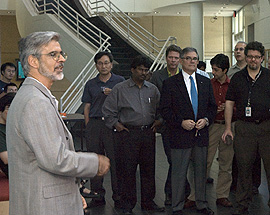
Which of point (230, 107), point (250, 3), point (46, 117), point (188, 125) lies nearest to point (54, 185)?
point (46, 117)

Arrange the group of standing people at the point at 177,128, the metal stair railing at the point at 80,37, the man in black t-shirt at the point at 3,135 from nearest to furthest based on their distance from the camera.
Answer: the man in black t-shirt at the point at 3,135, the group of standing people at the point at 177,128, the metal stair railing at the point at 80,37

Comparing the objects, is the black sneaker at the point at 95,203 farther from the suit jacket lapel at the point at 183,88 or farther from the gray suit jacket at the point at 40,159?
the gray suit jacket at the point at 40,159

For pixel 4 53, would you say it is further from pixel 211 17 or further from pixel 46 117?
pixel 46 117

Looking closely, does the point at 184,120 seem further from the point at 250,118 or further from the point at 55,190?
the point at 55,190

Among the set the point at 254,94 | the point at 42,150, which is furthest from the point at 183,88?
the point at 42,150

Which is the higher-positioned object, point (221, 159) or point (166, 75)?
point (166, 75)

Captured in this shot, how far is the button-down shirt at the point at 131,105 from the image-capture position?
5.32m

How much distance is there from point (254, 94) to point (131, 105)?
1.37m

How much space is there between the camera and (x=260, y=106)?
4.97 meters

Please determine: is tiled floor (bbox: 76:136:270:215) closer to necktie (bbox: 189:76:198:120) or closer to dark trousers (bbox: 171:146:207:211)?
dark trousers (bbox: 171:146:207:211)

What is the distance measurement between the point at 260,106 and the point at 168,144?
1.34 metres

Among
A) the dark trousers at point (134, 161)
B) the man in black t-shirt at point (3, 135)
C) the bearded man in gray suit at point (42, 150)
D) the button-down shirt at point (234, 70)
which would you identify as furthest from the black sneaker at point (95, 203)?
the bearded man in gray suit at point (42, 150)

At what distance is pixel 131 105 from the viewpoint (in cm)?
532

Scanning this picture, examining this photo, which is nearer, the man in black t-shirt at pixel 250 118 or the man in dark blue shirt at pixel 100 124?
the man in black t-shirt at pixel 250 118
